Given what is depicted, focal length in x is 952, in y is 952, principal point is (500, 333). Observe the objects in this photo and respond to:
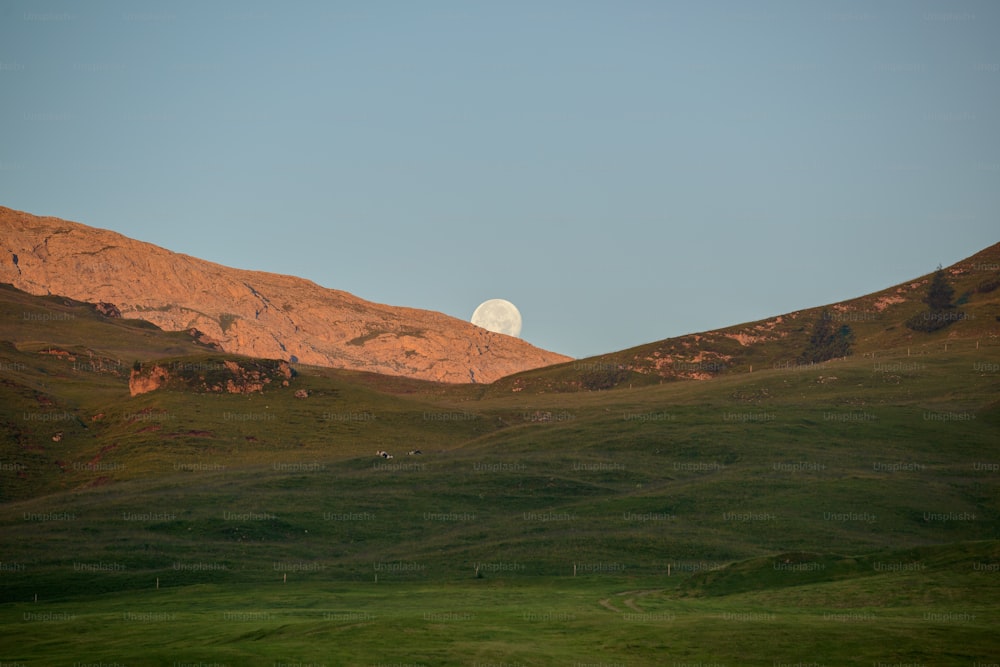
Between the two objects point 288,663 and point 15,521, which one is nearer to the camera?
point 288,663

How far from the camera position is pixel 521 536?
109 metres

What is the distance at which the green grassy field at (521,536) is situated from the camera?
5262 centimetres

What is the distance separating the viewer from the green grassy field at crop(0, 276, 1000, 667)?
52625mm

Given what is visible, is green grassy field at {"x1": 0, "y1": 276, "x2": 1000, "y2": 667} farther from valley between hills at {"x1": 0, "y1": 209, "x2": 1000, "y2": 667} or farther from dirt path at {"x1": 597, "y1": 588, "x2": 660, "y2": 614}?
dirt path at {"x1": 597, "y1": 588, "x2": 660, "y2": 614}

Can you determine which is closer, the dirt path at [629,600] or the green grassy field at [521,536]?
the green grassy field at [521,536]

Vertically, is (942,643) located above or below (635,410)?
below

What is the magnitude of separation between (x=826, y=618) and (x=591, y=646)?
15.0 metres

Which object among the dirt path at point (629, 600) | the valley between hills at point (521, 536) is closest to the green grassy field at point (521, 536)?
the valley between hills at point (521, 536)

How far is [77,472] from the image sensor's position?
16438 cm

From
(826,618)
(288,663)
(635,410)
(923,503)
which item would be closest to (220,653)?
(288,663)

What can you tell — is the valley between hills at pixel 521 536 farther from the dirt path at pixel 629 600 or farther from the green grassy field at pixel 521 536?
the dirt path at pixel 629 600

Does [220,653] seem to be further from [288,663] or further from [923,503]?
[923,503]

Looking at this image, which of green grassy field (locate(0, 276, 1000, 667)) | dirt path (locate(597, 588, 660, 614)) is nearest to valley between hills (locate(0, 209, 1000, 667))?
green grassy field (locate(0, 276, 1000, 667))

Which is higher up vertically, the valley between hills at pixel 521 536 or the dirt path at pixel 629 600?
the valley between hills at pixel 521 536
